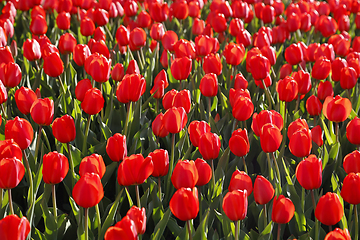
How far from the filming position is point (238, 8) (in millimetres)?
3463

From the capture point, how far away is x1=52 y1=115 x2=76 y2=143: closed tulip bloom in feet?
5.06

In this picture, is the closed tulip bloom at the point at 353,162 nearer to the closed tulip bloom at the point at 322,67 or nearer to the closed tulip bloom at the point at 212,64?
the closed tulip bloom at the point at 322,67

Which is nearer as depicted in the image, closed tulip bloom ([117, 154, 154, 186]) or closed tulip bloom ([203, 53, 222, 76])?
closed tulip bloom ([117, 154, 154, 186])

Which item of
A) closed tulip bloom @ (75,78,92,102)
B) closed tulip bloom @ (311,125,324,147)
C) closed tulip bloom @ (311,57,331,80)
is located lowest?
closed tulip bloom @ (311,125,324,147)

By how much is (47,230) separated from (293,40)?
281 centimetres

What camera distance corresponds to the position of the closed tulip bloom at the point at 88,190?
1.19 m

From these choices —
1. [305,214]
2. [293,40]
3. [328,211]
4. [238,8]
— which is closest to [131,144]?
[305,214]

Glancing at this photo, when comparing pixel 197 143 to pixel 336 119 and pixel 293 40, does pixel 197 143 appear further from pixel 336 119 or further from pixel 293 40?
pixel 293 40

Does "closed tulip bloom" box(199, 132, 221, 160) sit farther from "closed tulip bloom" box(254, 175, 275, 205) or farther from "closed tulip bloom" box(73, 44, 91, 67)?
"closed tulip bloom" box(73, 44, 91, 67)

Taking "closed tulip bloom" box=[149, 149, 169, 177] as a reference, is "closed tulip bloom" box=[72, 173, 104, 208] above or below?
above

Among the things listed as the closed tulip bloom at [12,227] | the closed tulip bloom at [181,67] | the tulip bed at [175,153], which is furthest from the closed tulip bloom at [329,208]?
the closed tulip bloom at [181,67]

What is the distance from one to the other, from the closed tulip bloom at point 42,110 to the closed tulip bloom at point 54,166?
1.10 feet

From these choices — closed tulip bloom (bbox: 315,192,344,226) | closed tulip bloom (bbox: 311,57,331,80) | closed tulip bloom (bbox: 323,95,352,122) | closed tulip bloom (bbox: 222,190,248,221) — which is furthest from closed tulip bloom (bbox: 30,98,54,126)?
closed tulip bloom (bbox: 311,57,331,80)

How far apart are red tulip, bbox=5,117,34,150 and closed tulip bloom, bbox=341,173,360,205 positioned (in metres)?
1.09
